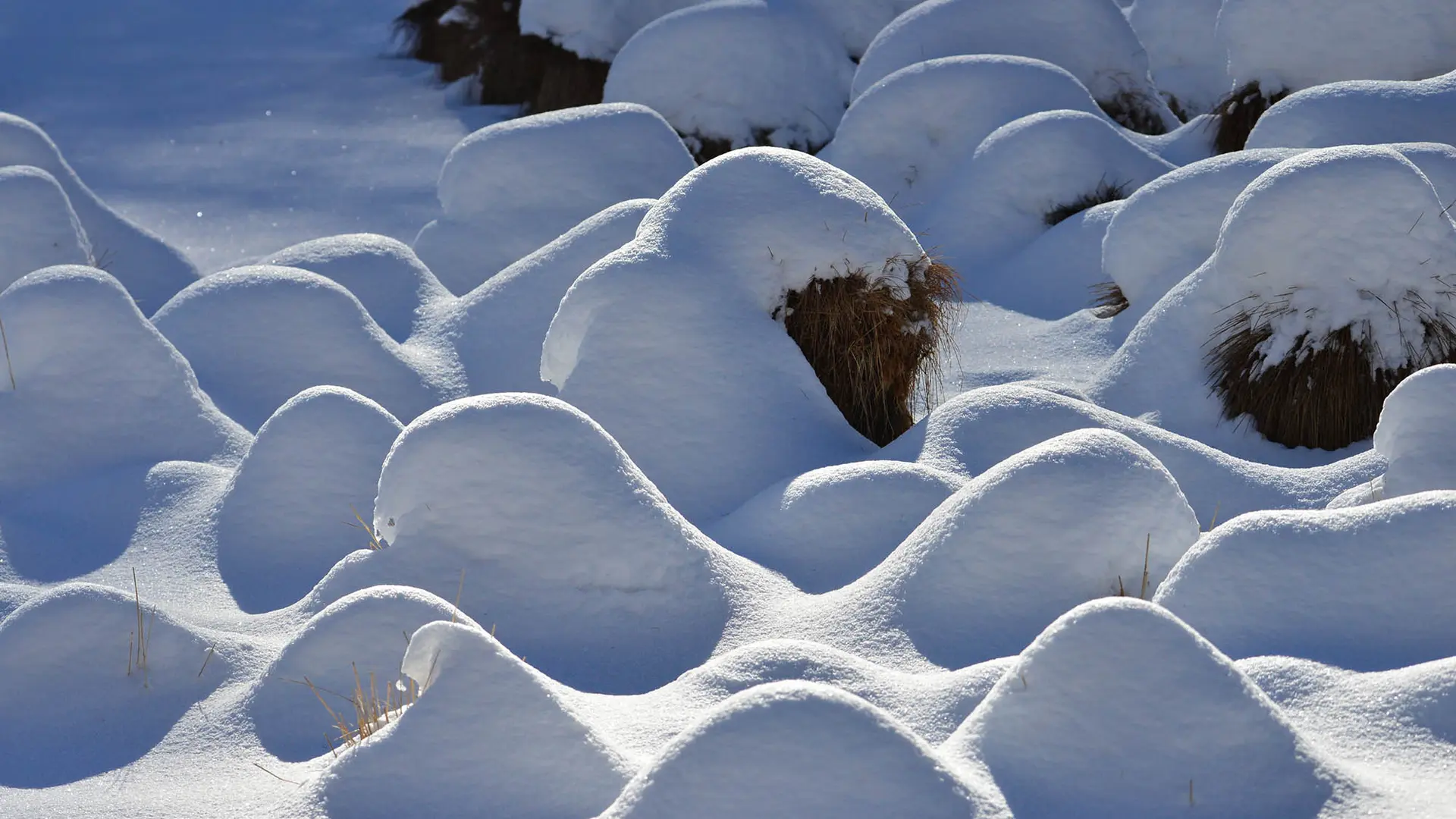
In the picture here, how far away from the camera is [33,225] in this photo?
19.4 ft

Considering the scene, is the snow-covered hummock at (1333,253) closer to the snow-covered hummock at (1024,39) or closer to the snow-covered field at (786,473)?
the snow-covered field at (786,473)

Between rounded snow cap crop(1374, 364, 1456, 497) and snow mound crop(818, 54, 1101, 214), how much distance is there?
3394 millimetres

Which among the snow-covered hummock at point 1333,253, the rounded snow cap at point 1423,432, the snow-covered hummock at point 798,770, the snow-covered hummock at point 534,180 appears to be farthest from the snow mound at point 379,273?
the snow-covered hummock at point 798,770

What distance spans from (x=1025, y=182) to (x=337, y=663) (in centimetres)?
415

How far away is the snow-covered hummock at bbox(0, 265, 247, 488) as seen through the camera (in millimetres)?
4465

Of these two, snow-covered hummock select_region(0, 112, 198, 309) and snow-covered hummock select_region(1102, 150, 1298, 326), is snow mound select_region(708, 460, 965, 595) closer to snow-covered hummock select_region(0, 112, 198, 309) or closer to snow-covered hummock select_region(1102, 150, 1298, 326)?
snow-covered hummock select_region(1102, 150, 1298, 326)

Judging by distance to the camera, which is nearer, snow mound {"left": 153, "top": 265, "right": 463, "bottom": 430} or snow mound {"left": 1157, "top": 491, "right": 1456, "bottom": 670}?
snow mound {"left": 1157, "top": 491, "right": 1456, "bottom": 670}

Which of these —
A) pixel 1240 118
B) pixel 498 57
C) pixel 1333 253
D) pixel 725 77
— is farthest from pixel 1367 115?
pixel 498 57

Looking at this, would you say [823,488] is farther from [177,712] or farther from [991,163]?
[991,163]

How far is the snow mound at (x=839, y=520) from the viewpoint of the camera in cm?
348

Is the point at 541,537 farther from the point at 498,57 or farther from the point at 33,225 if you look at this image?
the point at 498,57

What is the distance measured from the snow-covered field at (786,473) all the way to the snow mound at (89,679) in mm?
10

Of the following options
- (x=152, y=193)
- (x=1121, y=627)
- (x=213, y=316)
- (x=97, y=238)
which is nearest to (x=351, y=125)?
(x=152, y=193)

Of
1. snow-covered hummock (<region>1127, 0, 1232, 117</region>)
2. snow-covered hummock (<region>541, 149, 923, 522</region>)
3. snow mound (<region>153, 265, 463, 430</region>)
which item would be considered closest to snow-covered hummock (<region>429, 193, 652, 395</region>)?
snow mound (<region>153, 265, 463, 430</region>)
